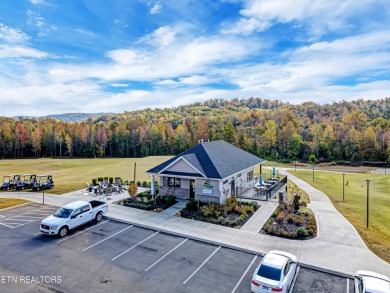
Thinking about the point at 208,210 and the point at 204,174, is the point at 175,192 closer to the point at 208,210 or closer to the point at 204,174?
the point at 204,174

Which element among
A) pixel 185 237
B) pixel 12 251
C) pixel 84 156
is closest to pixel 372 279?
pixel 185 237

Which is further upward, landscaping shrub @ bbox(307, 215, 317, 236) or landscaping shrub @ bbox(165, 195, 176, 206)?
landscaping shrub @ bbox(165, 195, 176, 206)

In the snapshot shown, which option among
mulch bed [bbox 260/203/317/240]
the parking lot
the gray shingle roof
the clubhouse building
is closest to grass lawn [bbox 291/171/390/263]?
mulch bed [bbox 260/203/317/240]

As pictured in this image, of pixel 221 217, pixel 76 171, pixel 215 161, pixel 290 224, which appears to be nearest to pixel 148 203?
pixel 215 161

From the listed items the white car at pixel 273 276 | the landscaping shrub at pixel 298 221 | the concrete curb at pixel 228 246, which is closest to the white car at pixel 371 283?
the concrete curb at pixel 228 246

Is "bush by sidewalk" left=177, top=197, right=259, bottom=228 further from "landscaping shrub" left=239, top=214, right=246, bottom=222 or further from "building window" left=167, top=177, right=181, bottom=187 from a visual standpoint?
"building window" left=167, top=177, right=181, bottom=187

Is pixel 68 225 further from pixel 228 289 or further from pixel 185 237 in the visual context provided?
pixel 228 289
